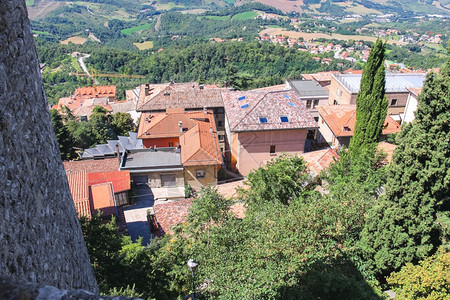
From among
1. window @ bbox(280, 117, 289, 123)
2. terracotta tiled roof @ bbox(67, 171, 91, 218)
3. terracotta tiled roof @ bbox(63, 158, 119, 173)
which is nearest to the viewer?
terracotta tiled roof @ bbox(67, 171, 91, 218)

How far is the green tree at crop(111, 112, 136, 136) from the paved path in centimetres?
2043

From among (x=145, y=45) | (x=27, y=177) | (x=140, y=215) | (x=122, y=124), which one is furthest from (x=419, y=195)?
(x=145, y=45)

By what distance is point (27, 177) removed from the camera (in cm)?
382

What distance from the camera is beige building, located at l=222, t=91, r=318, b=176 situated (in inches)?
1078

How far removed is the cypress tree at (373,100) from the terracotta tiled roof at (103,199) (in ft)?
52.6

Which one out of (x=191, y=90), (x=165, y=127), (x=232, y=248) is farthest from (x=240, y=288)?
Answer: (x=191, y=90)

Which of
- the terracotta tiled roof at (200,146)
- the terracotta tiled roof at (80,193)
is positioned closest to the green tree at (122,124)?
the terracotta tiled roof at (200,146)

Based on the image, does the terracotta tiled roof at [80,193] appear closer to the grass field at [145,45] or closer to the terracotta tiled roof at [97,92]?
the terracotta tiled roof at [97,92]

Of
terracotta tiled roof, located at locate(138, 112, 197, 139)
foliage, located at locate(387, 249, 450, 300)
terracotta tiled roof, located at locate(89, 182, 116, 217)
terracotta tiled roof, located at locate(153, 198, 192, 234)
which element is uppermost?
foliage, located at locate(387, 249, 450, 300)

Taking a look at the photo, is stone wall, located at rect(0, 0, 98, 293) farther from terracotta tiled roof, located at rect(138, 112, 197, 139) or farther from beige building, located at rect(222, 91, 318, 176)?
terracotta tiled roof, located at rect(138, 112, 197, 139)

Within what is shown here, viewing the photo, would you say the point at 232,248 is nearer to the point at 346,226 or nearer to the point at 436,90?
the point at 346,226

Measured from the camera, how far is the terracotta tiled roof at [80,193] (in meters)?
17.4

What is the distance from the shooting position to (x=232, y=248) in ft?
36.2

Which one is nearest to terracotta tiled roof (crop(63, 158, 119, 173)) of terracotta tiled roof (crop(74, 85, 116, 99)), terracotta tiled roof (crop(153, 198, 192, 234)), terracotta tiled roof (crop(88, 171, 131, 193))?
terracotta tiled roof (crop(88, 171, 131, 193))
